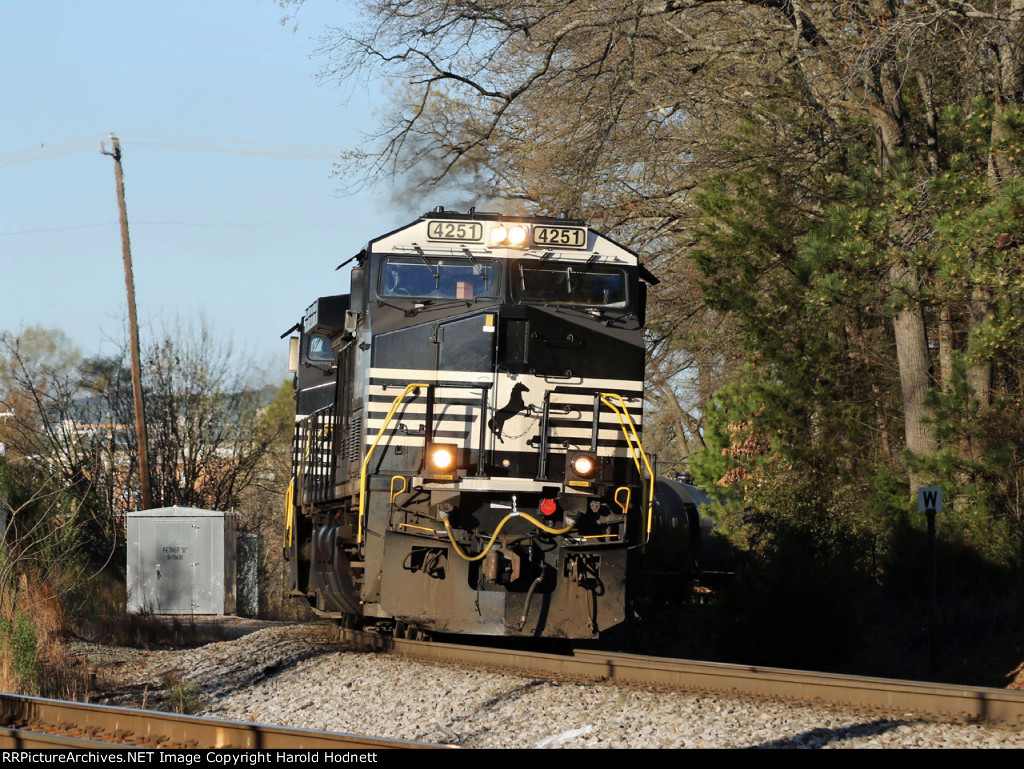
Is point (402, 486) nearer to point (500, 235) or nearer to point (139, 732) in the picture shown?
point (500, 235)

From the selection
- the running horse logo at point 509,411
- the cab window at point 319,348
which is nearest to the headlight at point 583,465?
Answer: the running horse logo at point 509,411

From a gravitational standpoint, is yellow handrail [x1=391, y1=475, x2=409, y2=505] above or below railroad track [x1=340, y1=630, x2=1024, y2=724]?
above

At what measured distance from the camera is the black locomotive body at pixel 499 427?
10148mm

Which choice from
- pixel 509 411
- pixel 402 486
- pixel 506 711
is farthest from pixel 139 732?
pixel 509 411

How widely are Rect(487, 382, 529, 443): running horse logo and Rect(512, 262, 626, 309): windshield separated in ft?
2.97

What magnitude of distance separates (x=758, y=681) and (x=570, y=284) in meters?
4.18

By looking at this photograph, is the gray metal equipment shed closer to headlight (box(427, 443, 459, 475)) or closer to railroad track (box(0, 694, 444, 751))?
headlight (box(427, 443, 459, 475))

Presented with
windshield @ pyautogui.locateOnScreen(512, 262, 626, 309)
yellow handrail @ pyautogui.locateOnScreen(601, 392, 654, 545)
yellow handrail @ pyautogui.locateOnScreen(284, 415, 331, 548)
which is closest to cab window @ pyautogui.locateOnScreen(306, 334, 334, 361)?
yellow handrail @ pyautogui.locateOnScreen(284, 415, 331, 548)

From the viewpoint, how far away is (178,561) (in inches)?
781

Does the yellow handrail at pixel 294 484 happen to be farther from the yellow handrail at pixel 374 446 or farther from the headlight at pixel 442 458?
the headlight at pixel 442 458

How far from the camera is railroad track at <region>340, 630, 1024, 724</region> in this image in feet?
24.7
